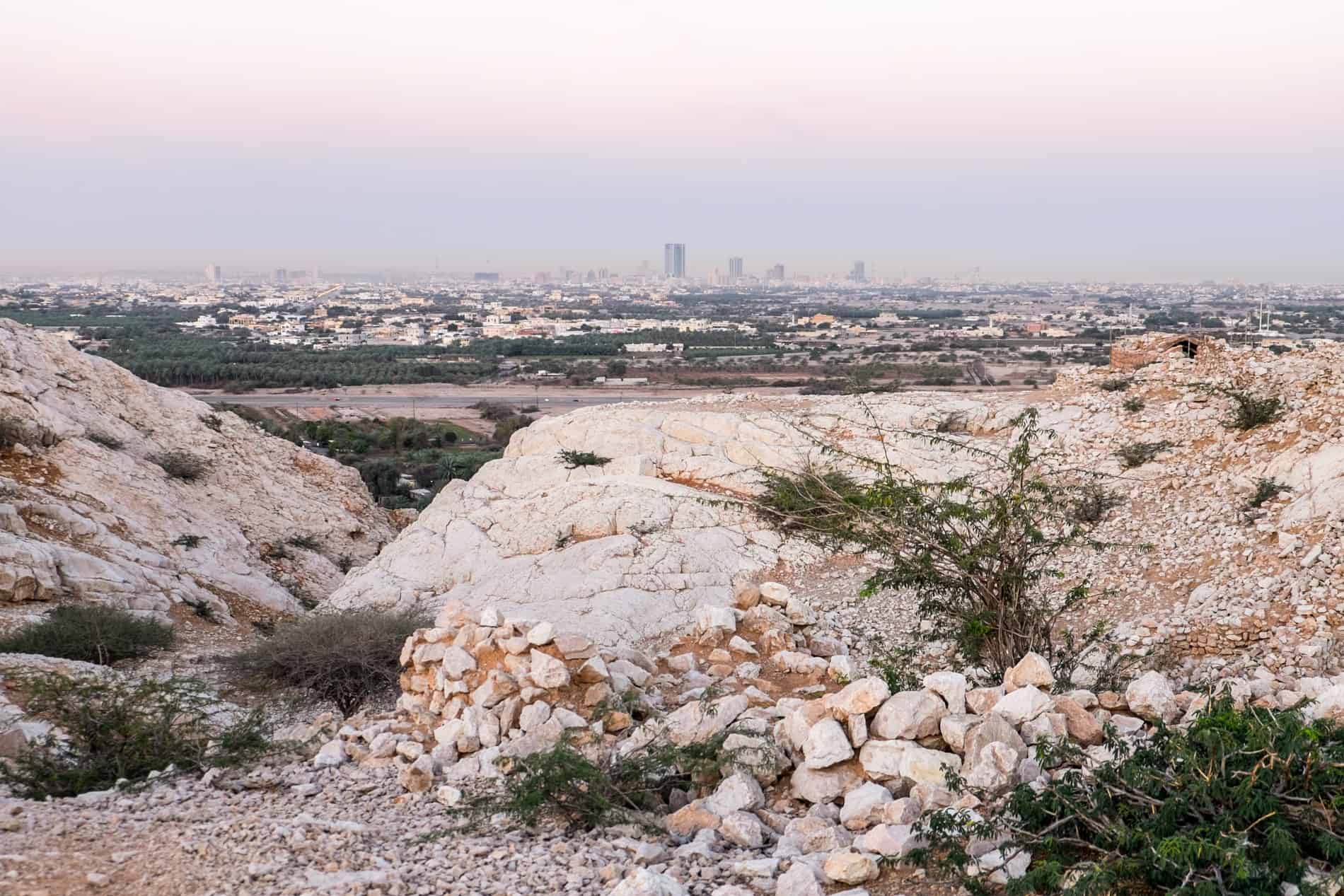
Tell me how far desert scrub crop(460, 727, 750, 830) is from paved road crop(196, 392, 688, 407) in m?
43.6

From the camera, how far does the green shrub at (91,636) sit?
9.20 m

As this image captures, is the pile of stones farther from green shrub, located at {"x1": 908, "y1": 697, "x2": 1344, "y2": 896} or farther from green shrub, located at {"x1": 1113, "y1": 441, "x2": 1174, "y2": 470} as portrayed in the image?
green shrub, located at {"x1": 1113, "y1": 441, "x2": 1174, "y2": 470}

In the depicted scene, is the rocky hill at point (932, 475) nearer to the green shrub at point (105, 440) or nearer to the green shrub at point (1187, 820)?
the green shrub at point (1187, 820)

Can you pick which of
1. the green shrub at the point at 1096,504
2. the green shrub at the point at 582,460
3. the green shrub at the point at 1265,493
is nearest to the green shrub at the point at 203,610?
the green shrub at the point at 582,460

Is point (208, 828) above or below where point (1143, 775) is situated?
below

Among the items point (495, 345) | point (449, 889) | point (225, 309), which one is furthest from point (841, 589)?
point (225, 309)

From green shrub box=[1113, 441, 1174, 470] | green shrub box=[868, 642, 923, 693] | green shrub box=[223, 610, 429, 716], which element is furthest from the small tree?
green shrub box=[1113, 441, 1174, 470]

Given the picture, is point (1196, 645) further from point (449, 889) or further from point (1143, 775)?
point (449, 889)

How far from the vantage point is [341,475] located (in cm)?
2212

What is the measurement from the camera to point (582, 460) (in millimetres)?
15672

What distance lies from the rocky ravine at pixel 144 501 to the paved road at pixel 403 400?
28920 mm

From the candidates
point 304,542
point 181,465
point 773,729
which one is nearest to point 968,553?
point 773,729

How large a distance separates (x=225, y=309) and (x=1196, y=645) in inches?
5793

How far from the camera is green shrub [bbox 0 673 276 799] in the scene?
534cm
